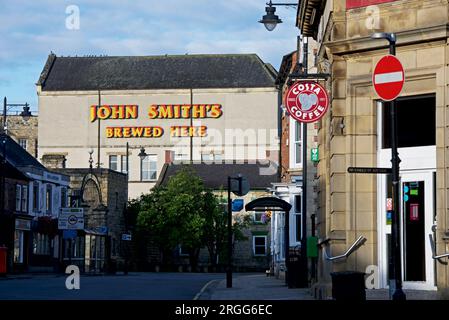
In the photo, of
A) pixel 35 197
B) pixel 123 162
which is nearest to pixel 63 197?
pixel 35 197

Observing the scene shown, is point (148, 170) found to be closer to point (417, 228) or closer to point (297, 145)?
point (297, 145)

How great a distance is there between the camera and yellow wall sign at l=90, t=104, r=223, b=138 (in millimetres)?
106250

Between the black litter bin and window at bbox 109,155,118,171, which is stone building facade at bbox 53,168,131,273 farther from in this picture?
the black litter bin

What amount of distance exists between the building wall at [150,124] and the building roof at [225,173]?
3.35 m

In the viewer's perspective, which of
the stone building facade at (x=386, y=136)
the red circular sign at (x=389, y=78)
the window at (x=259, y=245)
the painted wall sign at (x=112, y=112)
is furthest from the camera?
the painted wall sign at (x=112, y=112)

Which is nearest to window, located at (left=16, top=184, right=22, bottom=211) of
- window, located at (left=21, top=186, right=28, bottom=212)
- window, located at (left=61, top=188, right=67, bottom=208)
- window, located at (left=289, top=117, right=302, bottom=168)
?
window, located at (left=21, top=186, right=28, bottom=212)

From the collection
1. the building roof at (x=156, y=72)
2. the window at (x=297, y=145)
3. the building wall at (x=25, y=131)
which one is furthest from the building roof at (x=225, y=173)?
the window at (x=297, y=145)

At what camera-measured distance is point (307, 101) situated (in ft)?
91.7

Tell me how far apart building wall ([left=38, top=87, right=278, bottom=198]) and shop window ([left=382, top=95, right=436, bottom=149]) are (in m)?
80.3

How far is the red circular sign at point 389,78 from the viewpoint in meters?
20.7

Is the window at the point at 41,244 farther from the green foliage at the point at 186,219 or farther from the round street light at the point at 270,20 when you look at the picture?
the round street light at the point at 270,20

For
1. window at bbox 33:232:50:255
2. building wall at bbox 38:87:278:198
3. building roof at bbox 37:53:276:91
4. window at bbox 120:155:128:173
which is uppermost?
building roof at bbox 37:53:276:91

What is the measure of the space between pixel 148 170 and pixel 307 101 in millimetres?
78733
